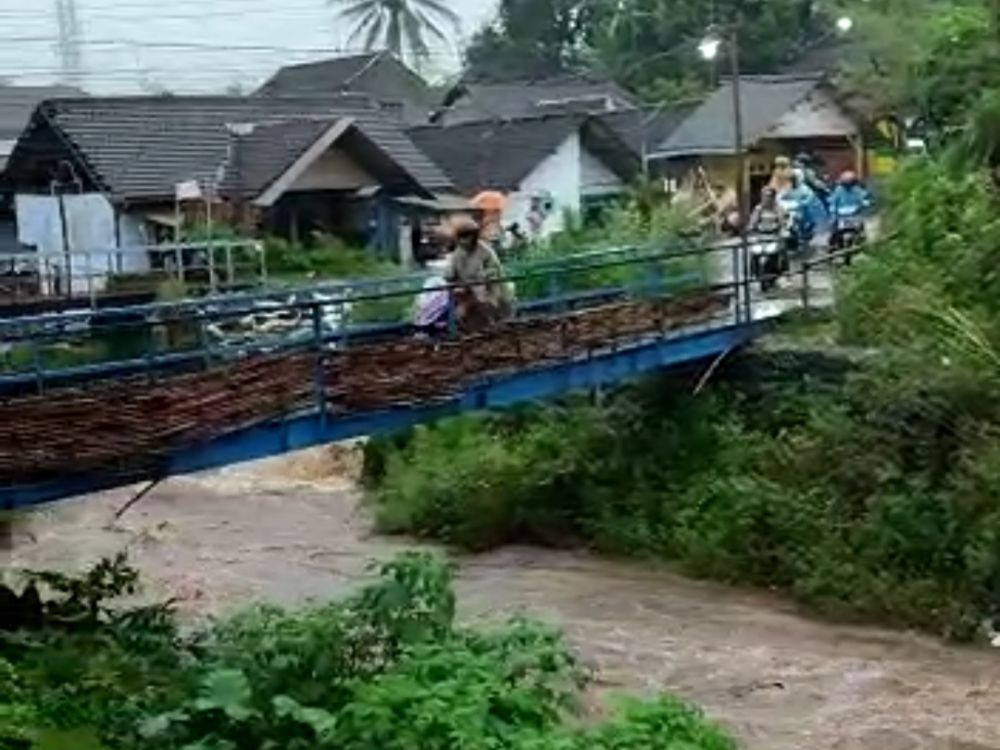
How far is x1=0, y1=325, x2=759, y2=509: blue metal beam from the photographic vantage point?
1082 cm

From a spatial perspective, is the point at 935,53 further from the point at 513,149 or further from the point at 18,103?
the point at 18,103

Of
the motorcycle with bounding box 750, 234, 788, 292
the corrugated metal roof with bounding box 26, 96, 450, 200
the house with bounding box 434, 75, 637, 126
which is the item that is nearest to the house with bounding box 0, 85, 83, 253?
the corrugated metal roof with bounding box 26, 96, 450, 200

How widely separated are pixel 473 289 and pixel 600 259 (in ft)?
13.4

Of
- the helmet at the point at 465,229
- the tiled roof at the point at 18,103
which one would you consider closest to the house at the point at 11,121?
the tiled roof at the point at 18,103

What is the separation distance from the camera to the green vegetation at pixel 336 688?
7.23m

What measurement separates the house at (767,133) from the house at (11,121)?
41.5 ft

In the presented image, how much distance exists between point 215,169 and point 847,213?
12831mm

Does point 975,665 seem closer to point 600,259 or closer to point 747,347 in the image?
point 747,347

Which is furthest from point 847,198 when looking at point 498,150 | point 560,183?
point 498,150

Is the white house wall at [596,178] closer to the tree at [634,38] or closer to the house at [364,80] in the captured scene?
the tree at [634,38]

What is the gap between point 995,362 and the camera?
572 inches

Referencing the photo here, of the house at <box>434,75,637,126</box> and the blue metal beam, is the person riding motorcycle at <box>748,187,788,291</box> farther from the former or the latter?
the house at <box>434,75,637,126</box>

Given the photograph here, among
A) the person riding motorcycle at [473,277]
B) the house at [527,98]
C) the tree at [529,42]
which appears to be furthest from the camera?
the tree at [529,42]

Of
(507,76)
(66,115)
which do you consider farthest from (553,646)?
(507,76)
